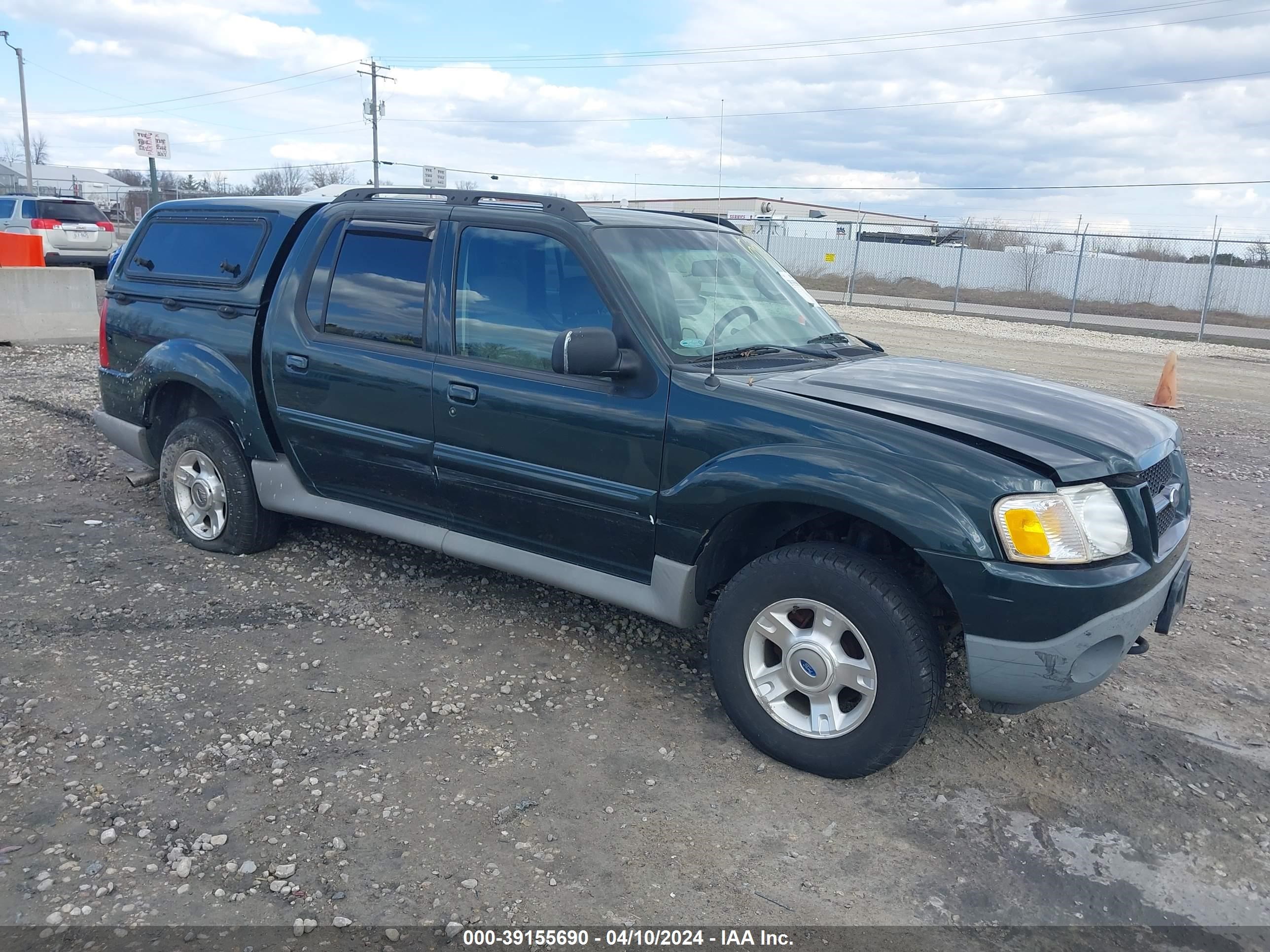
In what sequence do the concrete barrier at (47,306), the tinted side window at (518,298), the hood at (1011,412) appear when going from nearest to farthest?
the hood at (1011,412), the tinted side window at (518,298), the concrete barrier at (47,306)

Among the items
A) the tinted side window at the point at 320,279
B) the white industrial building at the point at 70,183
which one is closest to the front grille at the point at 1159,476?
the tinted side window at the point at 320,279

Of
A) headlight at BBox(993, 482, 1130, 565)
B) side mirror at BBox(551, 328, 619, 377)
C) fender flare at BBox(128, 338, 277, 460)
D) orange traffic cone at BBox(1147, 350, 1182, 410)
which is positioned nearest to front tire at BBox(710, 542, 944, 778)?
headlight at BBox(993, 482, 1130, 565)

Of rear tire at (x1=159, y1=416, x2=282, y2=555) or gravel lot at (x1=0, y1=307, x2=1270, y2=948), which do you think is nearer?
gravel lot at (x1=0, y1=307, x2=1270, y2=948)

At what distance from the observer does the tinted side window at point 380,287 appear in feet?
14.5

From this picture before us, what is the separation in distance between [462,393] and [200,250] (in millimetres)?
2211

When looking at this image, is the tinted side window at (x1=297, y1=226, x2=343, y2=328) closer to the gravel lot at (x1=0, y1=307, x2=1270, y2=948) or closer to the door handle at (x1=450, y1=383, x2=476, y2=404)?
the door handle at (x1=450, y1=383, x2=476, y2=404)

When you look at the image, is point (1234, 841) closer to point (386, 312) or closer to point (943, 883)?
point (943, 883)

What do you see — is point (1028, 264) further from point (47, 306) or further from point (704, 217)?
point (704, 217)

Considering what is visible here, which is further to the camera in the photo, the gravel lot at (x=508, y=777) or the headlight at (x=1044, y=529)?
the headlight at (x=1044, y=529)

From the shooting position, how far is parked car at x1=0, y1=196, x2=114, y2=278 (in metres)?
20.9

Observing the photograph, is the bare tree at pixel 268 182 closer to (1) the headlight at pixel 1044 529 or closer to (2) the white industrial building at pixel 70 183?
(2) the white industrial building at pixel 70 183

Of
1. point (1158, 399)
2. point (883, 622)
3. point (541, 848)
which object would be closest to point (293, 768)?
point (541, 848)

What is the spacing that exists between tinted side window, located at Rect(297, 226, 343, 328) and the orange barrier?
432 inches

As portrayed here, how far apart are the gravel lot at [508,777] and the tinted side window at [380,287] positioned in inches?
53.0
